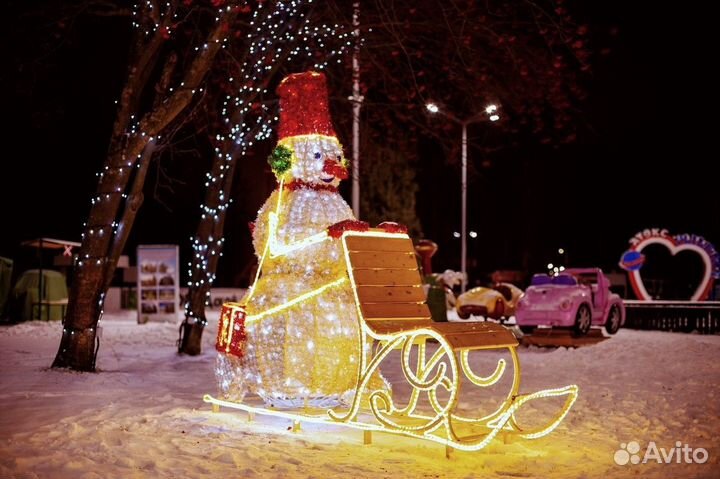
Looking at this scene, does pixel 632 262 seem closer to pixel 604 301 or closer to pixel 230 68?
pixel 604 301

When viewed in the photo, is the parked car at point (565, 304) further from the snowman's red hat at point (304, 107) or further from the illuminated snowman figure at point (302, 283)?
the snowman's red hat at point (304, 107)

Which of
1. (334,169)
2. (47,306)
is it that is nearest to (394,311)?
(334,169)

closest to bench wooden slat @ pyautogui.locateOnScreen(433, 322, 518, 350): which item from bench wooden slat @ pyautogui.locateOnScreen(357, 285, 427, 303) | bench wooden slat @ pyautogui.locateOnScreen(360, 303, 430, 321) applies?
bench wooden slat @ pyautogui.locateOnScreen(360, 303, 430, 321)

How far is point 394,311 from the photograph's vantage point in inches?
297

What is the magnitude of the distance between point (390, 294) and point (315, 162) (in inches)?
70.3

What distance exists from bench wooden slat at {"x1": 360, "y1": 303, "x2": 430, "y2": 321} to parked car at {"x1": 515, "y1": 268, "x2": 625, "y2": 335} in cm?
1179

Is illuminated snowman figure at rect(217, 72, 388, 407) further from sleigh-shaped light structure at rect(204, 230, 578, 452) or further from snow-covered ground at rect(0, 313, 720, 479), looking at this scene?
snow-covered ground at rect(0, 313, 720, 479)

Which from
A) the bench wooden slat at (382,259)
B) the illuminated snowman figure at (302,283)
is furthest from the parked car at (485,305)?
the bench wooden slat at (382,259)

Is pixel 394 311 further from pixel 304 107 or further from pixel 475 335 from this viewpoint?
pixel 304 107

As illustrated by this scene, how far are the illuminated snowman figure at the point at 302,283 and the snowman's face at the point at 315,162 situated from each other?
10 mm

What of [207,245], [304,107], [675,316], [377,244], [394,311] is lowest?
[675,316]

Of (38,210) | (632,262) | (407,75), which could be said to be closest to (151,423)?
(407,75)

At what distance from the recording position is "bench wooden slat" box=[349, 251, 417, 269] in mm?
A: 7539

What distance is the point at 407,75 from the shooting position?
17.2 m
